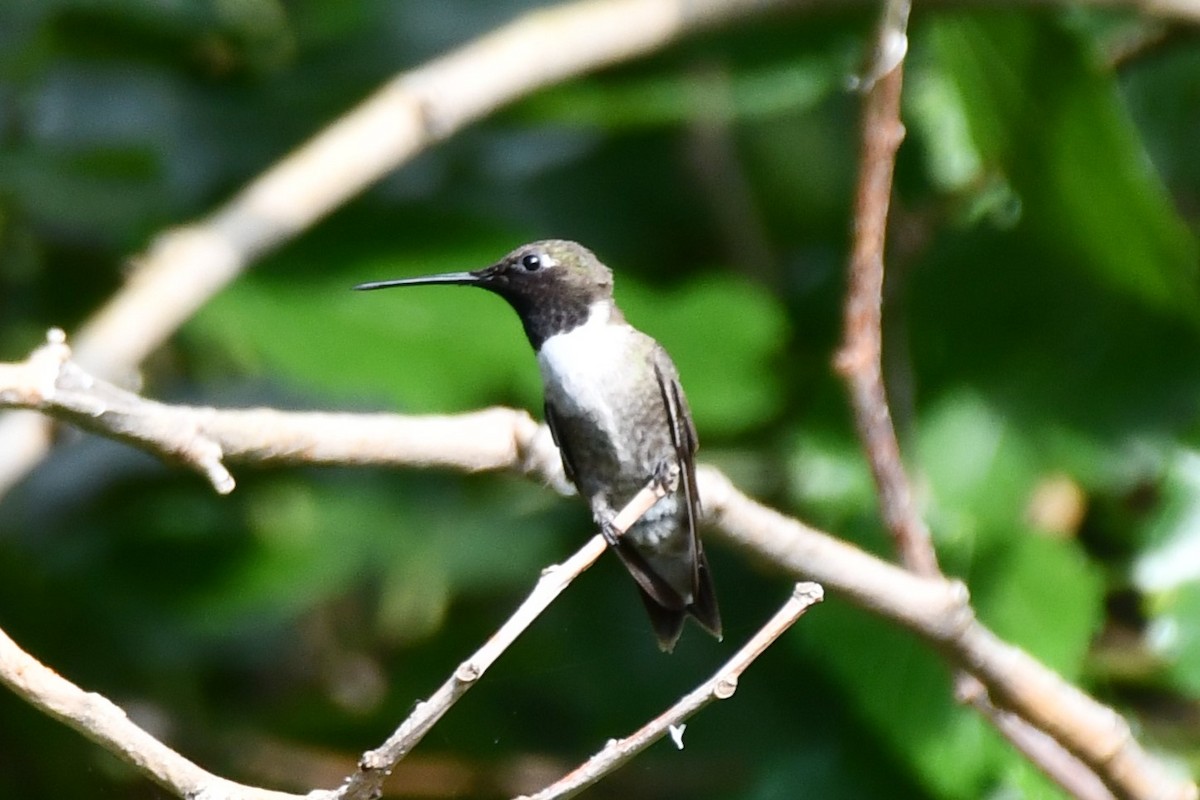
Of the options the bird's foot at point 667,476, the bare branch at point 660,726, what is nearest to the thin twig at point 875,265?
the bird's foot at point 667,476

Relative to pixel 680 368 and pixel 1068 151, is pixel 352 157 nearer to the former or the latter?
pixel 680 368

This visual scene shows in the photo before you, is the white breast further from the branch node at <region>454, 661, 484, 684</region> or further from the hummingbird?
the branch node at <region>454, 661, 484, 684</region>

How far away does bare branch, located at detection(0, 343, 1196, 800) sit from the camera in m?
1.06

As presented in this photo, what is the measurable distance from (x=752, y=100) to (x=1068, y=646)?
3.33ft

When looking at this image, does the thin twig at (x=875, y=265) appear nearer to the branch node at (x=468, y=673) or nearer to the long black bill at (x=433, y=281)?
the long black bill at (x=433, y=281)

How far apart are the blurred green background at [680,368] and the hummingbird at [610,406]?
0.33 metres

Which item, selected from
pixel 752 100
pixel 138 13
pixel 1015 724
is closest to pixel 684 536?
pixel 1015 724

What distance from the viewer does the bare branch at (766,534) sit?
1.06m

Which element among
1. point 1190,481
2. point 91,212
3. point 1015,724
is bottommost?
point 1015,724

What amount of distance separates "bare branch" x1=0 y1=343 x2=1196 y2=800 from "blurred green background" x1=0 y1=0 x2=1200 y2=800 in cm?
35

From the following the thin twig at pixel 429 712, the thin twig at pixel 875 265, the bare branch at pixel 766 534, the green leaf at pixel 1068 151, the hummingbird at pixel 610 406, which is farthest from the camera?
the green leaf at pixel 1068 151

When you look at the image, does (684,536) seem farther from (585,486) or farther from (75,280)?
(75,280)

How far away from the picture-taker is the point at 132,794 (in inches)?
89.3

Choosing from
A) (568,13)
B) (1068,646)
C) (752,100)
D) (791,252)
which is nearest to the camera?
(1068,646)
